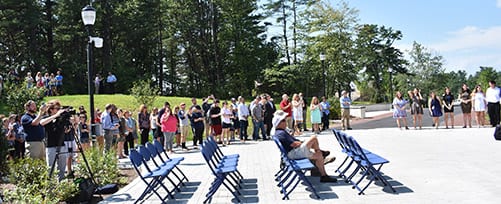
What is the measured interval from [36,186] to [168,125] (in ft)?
22.9

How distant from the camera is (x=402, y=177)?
8.26m

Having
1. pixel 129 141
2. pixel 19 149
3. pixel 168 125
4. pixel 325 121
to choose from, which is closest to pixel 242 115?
pixel 168 125

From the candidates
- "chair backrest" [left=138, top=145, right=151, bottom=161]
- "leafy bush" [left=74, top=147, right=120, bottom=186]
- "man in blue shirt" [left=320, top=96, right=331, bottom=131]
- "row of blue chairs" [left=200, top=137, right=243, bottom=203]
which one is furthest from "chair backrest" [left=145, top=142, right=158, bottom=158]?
"man in blue shirt" [left=320, top=96, right=331, bottom=131]

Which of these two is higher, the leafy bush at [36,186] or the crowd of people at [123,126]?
the crowd of people at [123,126]

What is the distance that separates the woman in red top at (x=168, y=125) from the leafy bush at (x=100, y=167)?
4.40m

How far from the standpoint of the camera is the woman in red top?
13891mm

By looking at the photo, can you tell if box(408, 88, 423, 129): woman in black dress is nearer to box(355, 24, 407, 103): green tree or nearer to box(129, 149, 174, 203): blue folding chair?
box(129, 149, 174, 203): blue folding chair

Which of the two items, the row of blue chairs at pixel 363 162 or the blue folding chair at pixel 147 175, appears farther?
the row of blue chairs at pixel 363 162

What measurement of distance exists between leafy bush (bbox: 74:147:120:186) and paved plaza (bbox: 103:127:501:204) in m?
0.48

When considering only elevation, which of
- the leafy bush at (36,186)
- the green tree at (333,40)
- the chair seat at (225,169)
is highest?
the green tree at (333,40)

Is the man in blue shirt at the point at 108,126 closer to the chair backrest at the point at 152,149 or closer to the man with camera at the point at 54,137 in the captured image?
the man with camera at the point at 54,137

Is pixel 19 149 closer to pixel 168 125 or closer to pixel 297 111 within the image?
pixel 168 125

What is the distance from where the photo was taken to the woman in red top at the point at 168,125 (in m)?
13.9

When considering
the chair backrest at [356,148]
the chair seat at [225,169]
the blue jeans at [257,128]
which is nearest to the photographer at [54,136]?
the chair seat at [225,169]
